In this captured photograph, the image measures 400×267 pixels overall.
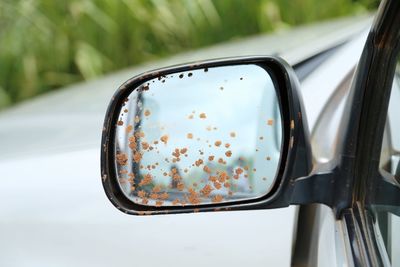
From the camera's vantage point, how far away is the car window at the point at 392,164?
4.18 ft

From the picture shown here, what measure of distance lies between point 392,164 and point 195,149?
38cm

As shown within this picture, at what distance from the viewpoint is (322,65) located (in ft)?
6.70

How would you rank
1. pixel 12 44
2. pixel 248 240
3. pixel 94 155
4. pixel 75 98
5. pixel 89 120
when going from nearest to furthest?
pixel 248 240 → pixel 94 155 → pixel 89 120 → pixel 75 98 → pixel 12 44

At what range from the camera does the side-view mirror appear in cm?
127

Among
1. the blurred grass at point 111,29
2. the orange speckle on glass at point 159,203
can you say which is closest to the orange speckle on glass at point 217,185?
the orange speckle on glass at point 159,203

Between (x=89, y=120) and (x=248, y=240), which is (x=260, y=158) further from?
(x=89, y=120)

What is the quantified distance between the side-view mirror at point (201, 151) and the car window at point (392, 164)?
0.63 ft

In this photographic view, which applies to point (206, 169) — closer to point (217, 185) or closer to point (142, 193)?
point (217, 185)

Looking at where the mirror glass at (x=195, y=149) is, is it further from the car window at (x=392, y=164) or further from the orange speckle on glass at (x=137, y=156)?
the car window at (x=392, y=164)

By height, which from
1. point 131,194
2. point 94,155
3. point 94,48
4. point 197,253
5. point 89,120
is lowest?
point 197,253

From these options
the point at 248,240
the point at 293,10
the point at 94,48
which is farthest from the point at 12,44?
the point at 248,240

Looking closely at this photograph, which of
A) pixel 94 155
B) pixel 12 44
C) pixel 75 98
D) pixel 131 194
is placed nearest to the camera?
pixel 131 194

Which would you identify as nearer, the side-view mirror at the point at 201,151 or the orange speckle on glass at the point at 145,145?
the side-view mirror at the point at 201,151

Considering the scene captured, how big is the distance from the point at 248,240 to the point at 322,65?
0.65 metres
